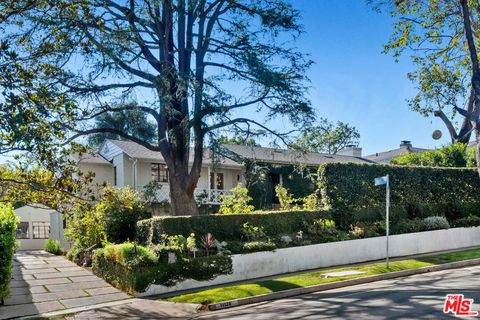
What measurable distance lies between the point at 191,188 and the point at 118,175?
1253 cm

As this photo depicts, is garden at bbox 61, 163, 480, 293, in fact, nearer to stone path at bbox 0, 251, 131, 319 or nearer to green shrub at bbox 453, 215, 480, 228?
green shrub at bbox 453, 215, 480, 228

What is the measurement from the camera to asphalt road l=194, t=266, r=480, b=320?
25.9ft

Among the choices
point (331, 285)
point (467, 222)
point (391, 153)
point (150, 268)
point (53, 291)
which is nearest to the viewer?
point (331, 285)

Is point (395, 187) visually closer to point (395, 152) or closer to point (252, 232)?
point (252, 232)

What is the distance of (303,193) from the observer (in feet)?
109

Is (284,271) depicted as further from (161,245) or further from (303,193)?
(303,193)

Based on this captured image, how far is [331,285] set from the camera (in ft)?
40.9

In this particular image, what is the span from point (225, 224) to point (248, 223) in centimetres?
100

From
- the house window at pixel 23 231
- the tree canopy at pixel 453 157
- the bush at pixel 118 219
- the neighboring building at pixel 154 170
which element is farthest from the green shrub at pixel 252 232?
the house window at pixel 23 231

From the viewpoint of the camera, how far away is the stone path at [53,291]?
38.0 ft

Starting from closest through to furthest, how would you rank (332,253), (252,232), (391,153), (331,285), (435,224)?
(331,285)
(252,232)
(332,253)
(435,224)
(391,153)

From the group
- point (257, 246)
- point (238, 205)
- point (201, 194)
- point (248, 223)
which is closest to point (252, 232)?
point (248, 223)

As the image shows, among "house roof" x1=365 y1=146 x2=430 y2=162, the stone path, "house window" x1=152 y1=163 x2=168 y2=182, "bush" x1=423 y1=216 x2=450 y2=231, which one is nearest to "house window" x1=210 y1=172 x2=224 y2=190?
"house window" x1=152 y1=163 x2=168 y2=182

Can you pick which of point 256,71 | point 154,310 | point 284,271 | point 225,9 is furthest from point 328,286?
point 225,9
